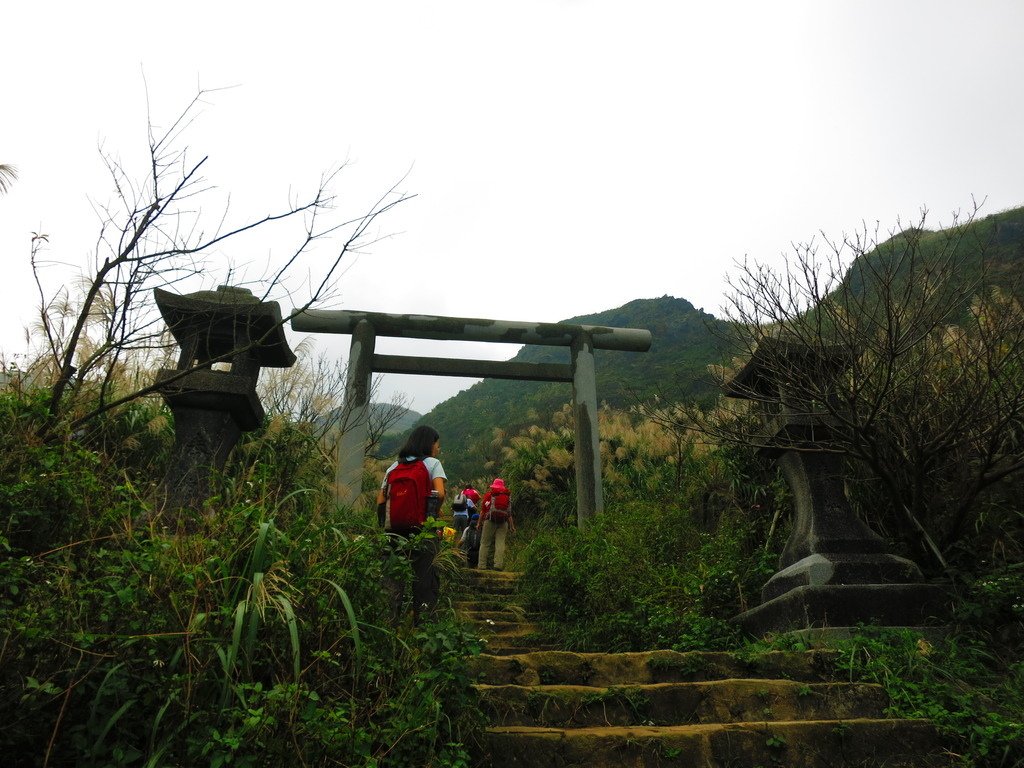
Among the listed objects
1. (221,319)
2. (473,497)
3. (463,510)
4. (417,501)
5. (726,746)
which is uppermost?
(221,319)

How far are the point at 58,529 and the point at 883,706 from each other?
12.1 feet

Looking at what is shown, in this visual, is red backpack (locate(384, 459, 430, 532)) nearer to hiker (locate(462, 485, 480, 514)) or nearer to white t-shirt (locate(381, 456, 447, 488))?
white t-shirt (locate(381, 456, 447, 488))

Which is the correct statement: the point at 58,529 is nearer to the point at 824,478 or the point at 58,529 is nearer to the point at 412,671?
the point at 412,671

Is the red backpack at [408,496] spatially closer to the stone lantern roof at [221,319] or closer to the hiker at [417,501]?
the hiker at [417,501]

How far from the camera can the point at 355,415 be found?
810 centimetres

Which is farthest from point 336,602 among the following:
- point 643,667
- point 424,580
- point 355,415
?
point 355,415

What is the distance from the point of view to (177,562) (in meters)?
2.78

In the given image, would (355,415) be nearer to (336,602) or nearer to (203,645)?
(336,602)

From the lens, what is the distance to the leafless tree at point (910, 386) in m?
4.47

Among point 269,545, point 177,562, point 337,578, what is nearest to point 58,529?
point 177,562

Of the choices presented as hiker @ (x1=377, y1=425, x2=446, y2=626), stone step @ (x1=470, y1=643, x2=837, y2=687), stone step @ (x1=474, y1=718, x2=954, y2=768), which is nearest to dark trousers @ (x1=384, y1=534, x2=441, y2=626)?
hiker @ (x1=377, y1=425, x2=446, y2=626)

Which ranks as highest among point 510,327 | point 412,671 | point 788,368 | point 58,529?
point 510,327

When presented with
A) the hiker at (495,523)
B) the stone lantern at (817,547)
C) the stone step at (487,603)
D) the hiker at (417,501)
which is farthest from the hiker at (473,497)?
the hiker at (417,501)

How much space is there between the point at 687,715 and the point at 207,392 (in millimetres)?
3563
